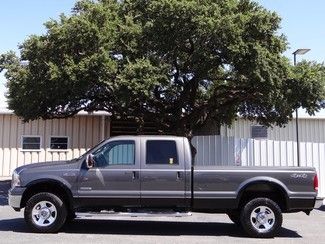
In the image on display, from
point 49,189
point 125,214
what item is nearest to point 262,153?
point 125,214

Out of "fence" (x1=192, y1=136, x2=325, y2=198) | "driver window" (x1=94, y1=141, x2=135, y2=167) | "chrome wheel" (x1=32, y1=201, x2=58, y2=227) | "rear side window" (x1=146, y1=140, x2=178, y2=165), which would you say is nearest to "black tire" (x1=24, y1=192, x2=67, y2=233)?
"chrome wheel" (x1=32, y1=201, x2=58, y2=227)

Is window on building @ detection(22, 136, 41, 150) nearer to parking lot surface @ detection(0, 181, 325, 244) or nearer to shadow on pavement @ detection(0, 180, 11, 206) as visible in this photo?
shadow on pavement @ detection(0, 180, 11, 206)

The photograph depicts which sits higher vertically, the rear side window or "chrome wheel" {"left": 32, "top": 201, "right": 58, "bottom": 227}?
the rear side window

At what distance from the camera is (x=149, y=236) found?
403 inches

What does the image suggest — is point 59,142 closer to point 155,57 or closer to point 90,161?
point 155,57

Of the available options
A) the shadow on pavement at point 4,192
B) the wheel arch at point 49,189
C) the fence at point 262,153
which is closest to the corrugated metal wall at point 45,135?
the shadow on pavement at point 4,192

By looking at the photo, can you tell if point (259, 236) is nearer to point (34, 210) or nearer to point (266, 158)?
point (34, 210)

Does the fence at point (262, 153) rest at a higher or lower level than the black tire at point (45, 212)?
higher

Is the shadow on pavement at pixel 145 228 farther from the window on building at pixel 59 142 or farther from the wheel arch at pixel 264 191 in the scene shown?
the window on building at pixel 59 142

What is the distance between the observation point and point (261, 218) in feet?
34.1

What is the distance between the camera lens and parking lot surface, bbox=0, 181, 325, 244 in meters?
9.77

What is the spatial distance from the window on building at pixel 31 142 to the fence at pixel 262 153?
1129 cm

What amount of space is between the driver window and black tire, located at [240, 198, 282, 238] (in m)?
2.64

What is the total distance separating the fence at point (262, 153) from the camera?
→ 1797 centimetres
